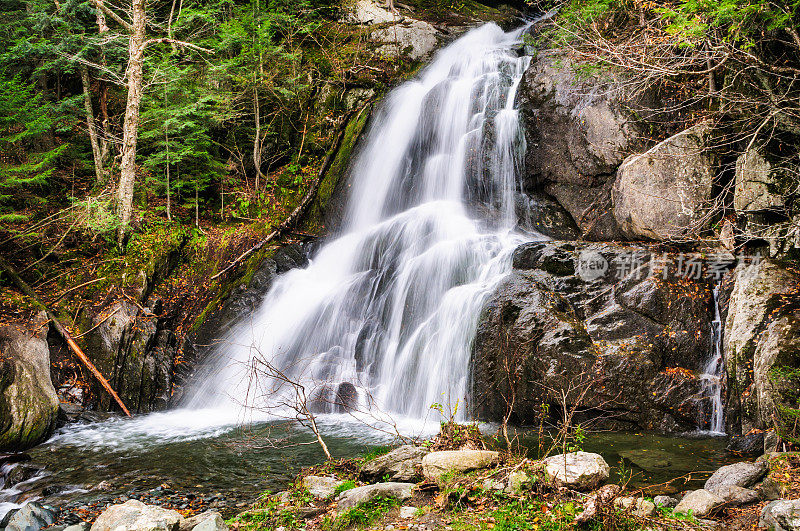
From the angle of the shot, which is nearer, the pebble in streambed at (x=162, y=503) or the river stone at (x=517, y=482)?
the river stone at (x=517, y=482)

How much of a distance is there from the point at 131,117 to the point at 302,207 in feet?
13.8

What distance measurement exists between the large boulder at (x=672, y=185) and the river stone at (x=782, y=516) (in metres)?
4.79

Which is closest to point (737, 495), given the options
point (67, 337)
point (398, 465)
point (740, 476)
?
point (740, 476)

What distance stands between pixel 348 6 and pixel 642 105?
11720 mm

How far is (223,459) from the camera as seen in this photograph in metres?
6.32

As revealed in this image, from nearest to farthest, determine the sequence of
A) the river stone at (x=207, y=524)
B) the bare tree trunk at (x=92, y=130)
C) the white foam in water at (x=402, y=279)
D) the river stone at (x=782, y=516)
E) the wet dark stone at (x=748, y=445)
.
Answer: the river stone at (x=782, y=516), the river stone at (x=207, y=524), the wet dark stone at (x=748, y=445), the white foam in water at (x=402, y=279), the bare tree trunk at (x=92, y=130)

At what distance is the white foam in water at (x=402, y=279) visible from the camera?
26.2 ft

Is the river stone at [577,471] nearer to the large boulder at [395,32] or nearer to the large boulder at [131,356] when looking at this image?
the large boulder at [131,356]

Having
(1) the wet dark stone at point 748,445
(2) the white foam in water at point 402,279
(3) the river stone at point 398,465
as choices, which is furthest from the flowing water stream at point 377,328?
(3) the river stone at point 398,465

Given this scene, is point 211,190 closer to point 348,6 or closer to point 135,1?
point 135,1

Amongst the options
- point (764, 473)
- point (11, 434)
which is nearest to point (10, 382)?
point (11, 434)

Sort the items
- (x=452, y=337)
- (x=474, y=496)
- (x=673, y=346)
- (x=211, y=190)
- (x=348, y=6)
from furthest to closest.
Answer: (x=348, y=6)
(x=211, y=190)
(x=452, y=337)
(x=673, y=346)
(x=474, y=496)

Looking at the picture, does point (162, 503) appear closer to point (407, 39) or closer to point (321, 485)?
point (321, 485)

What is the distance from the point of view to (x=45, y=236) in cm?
1027
